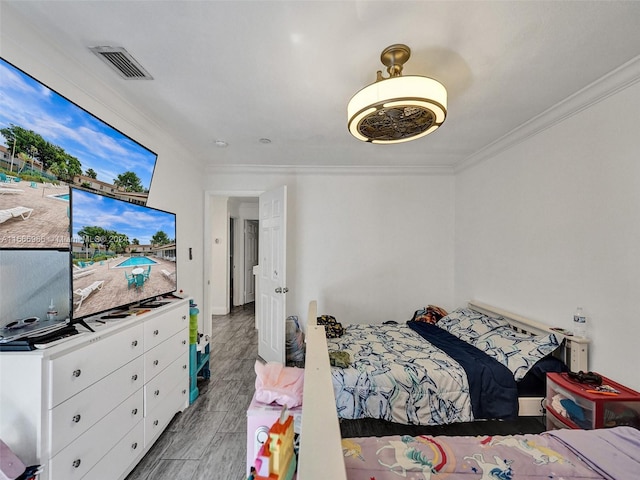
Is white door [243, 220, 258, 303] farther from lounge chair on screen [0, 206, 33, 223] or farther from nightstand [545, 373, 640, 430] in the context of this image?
nightstand [545, 373, 640, 430]

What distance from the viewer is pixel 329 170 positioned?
12.1ft

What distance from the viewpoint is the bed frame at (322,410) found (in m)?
0.70

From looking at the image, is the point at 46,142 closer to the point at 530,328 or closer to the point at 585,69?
the point at 585,69

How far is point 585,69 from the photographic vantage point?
1.65m

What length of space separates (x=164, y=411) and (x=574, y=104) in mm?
3738

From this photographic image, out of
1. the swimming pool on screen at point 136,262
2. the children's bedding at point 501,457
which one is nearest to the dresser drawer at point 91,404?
the swimming pool on screen at point 136,262

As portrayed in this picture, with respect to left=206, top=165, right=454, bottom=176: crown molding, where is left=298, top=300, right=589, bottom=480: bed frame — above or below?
below

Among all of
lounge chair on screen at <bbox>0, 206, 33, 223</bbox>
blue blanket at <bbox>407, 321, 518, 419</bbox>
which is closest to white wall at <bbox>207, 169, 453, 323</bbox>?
blue blanket at <bbox>407, 321, 518, 419</bbox>

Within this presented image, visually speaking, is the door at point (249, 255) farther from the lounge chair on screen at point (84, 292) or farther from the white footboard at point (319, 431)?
the white footboard at point (319, 431)

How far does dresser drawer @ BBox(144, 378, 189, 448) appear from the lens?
185cm

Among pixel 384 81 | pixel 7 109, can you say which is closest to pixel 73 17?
pixel 7 109

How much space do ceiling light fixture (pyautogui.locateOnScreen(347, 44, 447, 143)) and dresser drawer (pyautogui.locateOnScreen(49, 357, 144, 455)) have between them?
1984 millimetres

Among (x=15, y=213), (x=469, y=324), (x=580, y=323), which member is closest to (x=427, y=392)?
(x=469, y=324)

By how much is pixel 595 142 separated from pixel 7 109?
3.38 m
